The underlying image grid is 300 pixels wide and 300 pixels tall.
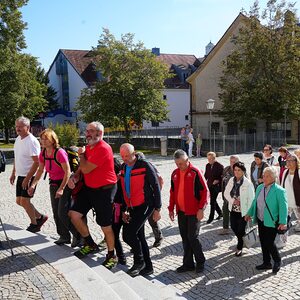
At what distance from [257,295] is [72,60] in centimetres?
5371

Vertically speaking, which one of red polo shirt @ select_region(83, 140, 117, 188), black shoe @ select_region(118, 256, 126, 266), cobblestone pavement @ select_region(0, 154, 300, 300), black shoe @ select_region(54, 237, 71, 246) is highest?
red polo shirt @ select_region(83, 140, 117, 188)

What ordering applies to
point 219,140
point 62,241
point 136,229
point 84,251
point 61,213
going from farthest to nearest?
point 219,140
point 62,241
point 61,213
point 84,251
point 136,229

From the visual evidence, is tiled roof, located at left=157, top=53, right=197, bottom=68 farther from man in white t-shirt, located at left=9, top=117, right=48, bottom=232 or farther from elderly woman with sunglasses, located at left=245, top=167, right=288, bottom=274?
elderly woman with sunglasses, located at left=245, top=167, right=288, bottom=274

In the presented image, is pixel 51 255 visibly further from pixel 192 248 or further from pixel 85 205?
pixel 192 248

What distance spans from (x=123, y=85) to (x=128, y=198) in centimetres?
2508

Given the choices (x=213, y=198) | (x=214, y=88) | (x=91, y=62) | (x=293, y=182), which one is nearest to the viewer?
(x=293, y=182)

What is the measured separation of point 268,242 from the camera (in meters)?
6.02

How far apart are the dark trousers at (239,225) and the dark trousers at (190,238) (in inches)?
37.6

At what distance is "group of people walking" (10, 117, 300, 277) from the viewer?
5574 mm

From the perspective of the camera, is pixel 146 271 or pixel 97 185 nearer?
pixel 97 185

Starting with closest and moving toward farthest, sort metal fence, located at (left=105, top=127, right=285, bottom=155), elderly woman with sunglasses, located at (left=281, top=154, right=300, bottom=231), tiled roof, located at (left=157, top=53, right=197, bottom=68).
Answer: elderly woman with sunglasses, located at (left=281, top=154, right=300, bottom=231) → metal fence, located at (left=105, top=127, right=285, bottom=155) → tiled roof, located at (left=157, top=53, right=197, bottom=68)

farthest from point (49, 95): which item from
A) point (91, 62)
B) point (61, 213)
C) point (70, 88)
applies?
point (61, 213)

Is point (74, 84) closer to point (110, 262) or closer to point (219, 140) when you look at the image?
point (219, 140)

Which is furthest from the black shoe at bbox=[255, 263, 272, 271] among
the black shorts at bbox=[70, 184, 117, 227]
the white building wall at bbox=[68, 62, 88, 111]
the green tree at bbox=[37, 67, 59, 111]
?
the green tree at bbox=[37, 67, 59, 111]
